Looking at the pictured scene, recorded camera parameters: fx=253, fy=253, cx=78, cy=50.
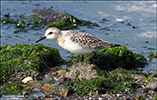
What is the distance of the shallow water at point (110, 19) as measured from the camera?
9.90 m

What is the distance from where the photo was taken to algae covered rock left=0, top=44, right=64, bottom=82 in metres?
6.88

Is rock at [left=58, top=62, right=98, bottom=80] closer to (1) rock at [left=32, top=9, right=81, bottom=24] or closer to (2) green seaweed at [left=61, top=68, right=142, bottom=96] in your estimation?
(2) green seaweed at [left=61, top=68, right=142, bottom=96]

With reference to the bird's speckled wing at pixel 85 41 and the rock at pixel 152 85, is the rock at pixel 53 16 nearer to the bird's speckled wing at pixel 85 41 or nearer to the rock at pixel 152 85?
the bird's speckled wing at pixel 85 41

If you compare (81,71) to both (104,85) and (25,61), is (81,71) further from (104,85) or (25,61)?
(25,61)

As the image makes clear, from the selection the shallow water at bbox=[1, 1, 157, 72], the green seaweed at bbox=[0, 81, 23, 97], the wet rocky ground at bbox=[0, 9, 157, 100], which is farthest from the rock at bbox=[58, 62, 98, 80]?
the shallow water at bbox=[1, 1, 157, 72]

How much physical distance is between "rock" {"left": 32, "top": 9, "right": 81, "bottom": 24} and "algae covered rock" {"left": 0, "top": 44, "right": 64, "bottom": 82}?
396 cm

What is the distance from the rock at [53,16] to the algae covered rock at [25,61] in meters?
3.96

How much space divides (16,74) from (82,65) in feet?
5.98

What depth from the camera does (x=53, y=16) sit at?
12031 mm

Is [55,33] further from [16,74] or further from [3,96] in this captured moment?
[3,96]

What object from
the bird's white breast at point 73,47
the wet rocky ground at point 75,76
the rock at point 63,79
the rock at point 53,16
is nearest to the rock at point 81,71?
the wet rocky ground at point 75,76

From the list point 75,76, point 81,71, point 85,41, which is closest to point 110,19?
point 85,41

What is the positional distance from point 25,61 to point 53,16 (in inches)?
202

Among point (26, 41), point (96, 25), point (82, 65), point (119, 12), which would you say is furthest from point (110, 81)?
point (119, 12)
